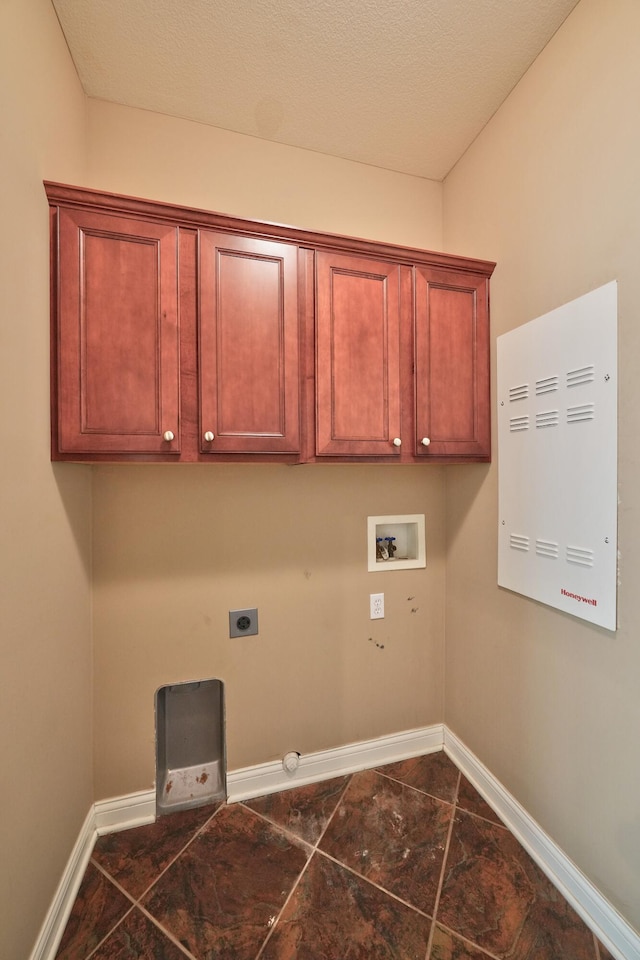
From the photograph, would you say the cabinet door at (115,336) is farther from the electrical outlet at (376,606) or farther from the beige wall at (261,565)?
the electrical outlet at (376,606)

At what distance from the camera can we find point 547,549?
1.35 meters

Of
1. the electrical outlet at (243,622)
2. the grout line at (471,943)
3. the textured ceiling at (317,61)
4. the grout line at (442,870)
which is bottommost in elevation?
the grout line at (471,943)

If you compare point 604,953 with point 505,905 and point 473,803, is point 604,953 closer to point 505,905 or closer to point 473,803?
point 505,905

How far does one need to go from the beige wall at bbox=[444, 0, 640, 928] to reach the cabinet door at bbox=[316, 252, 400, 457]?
49 centimetres

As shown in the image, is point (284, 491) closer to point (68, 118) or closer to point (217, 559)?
point (217, 559)

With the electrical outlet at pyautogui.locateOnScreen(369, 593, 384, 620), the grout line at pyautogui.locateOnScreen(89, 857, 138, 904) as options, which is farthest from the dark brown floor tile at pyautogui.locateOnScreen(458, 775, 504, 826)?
the grout line at pyautogui.locateOnScreen(89, 857, 138, 904)

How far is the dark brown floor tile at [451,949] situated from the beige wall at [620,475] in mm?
424

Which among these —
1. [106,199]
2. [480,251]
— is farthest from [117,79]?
[480,251]

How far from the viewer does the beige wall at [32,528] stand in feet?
3.08

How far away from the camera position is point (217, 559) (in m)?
1.64

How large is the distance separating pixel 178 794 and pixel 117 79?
281 cm

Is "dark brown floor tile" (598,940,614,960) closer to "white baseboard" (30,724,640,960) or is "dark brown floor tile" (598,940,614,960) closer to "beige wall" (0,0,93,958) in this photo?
"white baseboard" (30,724,640,960)

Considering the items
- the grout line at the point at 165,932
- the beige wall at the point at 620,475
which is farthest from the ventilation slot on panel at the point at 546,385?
the grout line at the point at 165,932

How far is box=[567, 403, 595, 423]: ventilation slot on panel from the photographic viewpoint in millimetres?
1189
